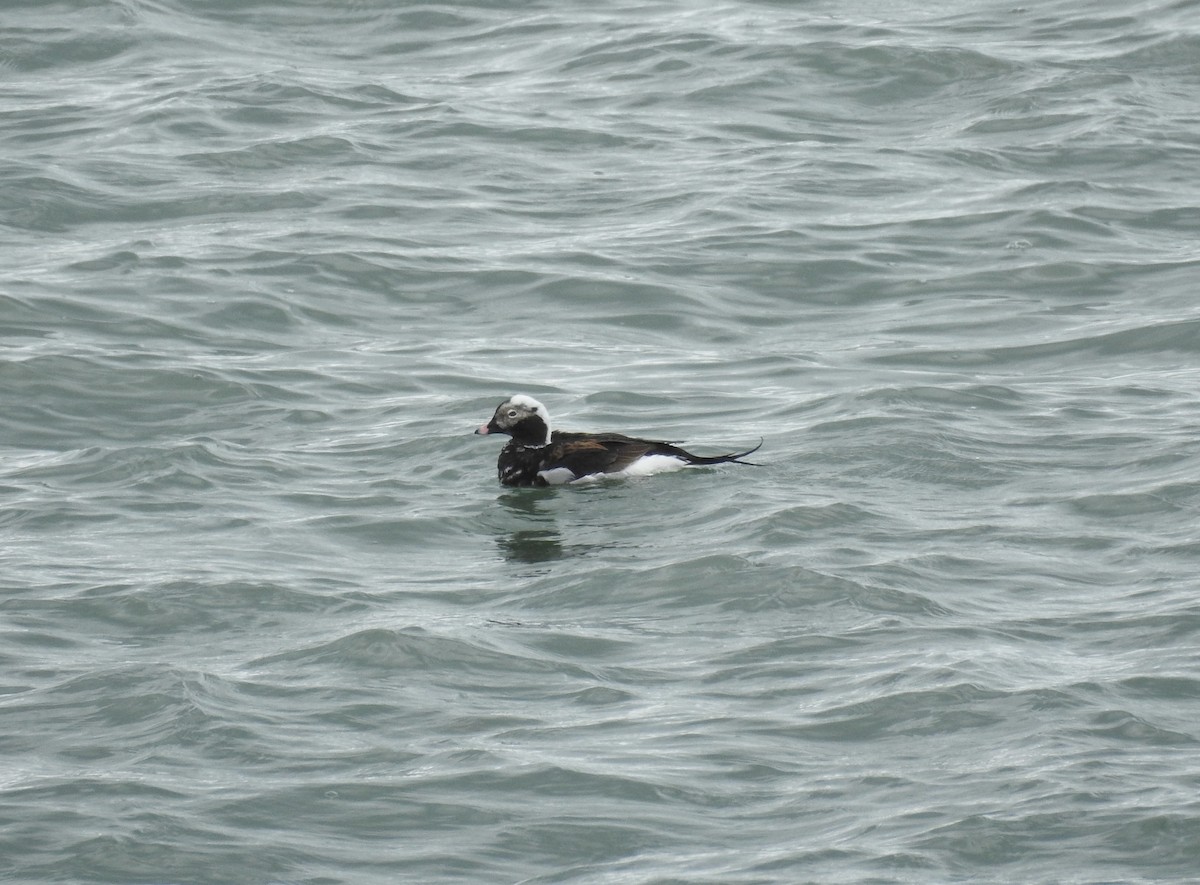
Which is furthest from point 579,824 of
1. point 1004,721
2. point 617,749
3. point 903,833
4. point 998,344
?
point 998,344

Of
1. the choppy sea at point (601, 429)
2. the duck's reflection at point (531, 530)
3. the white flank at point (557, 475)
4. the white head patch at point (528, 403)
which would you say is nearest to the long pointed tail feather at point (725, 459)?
the choppy sea at point (601, 429)

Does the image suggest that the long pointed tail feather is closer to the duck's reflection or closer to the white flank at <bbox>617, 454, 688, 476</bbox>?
the white flank at <bbox>617, 454, 688, 476</bbox>

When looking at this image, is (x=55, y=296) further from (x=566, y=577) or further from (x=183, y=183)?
(x=566, y=577)

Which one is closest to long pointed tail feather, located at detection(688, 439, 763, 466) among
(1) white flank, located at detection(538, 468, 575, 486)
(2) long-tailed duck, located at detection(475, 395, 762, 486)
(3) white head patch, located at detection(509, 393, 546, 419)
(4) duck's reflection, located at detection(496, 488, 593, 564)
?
(2) long-tailed duck, located at detection(475, 395, 762, 486)

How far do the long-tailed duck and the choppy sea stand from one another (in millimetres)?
158

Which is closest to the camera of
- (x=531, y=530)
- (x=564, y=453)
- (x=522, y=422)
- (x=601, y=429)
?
(x=531, y=530)

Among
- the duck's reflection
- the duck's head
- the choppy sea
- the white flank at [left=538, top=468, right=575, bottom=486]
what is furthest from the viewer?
the duck's head

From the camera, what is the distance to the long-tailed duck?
11188 mm

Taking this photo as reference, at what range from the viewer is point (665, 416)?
491 inches

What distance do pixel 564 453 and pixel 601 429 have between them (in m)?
1.08

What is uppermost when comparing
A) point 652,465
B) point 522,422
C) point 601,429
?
point 522,422

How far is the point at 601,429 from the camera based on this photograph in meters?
12.5

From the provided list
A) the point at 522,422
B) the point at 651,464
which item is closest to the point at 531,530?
the point at 651,464

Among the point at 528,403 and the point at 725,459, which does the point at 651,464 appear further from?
the point at 528,403
